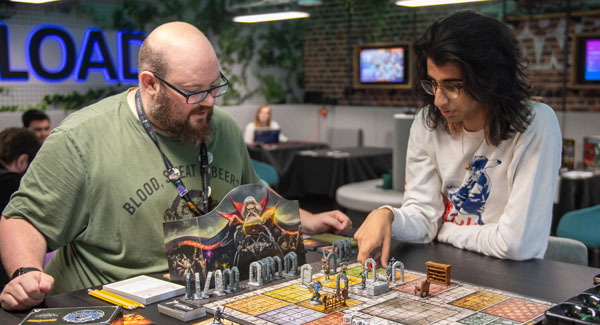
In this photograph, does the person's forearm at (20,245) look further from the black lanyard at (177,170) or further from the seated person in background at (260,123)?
the seated person in background at (260,123)

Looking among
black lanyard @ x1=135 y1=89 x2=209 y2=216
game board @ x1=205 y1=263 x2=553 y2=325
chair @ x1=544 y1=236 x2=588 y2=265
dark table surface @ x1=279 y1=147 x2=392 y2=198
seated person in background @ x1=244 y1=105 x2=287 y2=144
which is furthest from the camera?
seated person in background @ x1=244 y1=105 x2=287 y2=144

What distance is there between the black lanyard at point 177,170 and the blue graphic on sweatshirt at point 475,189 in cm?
89

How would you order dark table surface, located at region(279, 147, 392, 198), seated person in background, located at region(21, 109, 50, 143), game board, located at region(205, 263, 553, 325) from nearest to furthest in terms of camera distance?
game board, located at region(205, 263, 553, 325) < seated person in background, located at region(21, 109, 50, 143) < dark table surface, located at region(279, 147, 392, 198)

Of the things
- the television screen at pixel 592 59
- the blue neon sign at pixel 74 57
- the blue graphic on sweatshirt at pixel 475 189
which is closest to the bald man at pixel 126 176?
the blue graphic on sweatshirt at pixel 475 189

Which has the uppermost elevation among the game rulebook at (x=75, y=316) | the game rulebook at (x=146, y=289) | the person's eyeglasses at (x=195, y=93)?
the person's eyeglasses at (x=195, y=93)

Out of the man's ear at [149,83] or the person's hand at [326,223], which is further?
the person's hand at [326,223]

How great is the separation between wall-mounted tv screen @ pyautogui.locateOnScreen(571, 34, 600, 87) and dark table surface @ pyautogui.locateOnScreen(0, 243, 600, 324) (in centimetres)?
670

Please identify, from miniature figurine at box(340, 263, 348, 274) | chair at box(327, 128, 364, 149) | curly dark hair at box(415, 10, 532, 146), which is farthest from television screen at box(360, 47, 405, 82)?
miniature figurine at box(340, 263, 348, 274)

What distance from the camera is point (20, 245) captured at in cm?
176

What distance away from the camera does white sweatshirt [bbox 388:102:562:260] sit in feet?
6.40

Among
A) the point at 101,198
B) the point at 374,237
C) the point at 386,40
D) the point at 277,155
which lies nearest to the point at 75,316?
the point at 101,198

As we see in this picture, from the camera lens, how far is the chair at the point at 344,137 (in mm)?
9945

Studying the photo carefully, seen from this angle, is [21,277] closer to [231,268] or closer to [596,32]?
[231,268]

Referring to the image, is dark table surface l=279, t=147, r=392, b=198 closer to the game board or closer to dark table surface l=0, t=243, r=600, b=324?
dark table surface l=0, t=243, r=600, b=324
